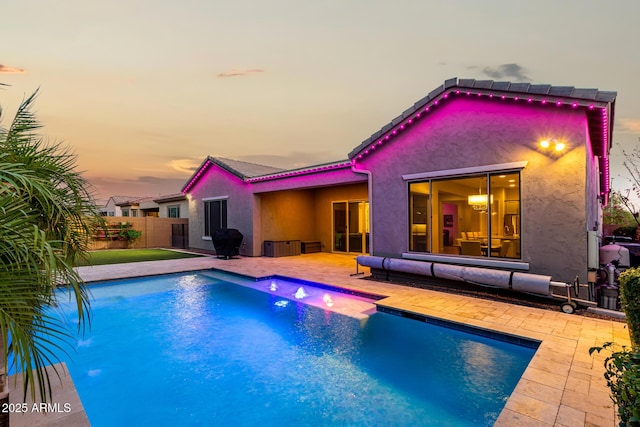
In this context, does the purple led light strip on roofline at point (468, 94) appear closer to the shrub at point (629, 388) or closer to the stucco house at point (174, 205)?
the shrub at point (629, 388)

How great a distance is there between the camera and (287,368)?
472 cm

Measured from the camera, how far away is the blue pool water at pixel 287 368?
12.0 feet

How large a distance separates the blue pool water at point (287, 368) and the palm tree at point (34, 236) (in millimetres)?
1601

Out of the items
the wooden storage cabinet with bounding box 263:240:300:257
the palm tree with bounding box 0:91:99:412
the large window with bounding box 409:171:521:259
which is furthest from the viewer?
the wooden storage cabinet with bounding box 263:240:300:257

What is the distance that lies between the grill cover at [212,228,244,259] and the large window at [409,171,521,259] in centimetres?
836

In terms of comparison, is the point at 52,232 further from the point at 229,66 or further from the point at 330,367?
the point at 229,66

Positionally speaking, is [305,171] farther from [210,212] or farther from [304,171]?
[210,212]

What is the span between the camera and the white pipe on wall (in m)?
6.46

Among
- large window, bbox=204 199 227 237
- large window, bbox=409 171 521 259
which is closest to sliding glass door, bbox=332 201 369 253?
large window, bbox=204 199 227 237

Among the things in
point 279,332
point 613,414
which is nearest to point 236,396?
point 279,332

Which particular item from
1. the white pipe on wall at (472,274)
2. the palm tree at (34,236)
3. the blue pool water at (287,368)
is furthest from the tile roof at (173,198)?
the palm tree at (34,236)

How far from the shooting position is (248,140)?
66.4 ft

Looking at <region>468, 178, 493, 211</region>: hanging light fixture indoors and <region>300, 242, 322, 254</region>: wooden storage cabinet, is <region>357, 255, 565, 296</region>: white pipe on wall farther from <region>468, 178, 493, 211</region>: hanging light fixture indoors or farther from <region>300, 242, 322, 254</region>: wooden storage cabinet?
<region>300, 242, 322, 254</region>: wooden storage cabinet

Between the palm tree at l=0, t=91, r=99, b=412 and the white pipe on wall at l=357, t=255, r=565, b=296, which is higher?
the palm tree at l=0, t=91, r=99, b=412
